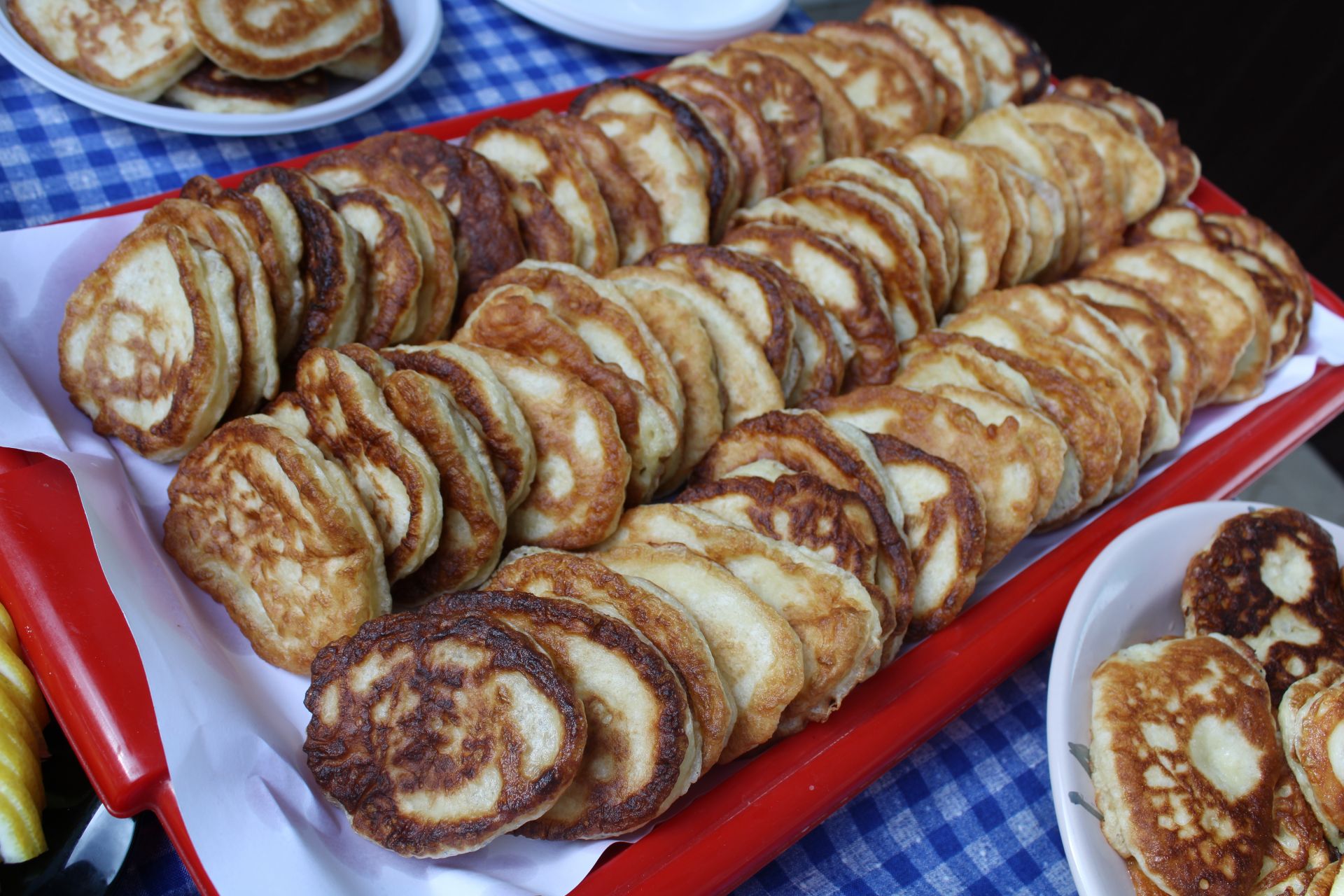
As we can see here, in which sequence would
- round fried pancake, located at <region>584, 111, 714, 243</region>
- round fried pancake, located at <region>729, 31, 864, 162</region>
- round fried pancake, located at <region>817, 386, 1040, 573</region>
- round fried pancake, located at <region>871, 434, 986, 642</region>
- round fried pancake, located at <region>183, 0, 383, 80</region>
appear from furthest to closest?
round fried pancake, located at <region>729, 31, 864, 162</region>
round fried pancake, located at <region>183, 0, 383, 80</region>
round fried pancake, located at <region>584, 111, 714, 243</region>
round fried pancake, located at <region>817, 386, 1040, 573</region>
round fried pancake, located at <region>871, 434, 986, 642</region>

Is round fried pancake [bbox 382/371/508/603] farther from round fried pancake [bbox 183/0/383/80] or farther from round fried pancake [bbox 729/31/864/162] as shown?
round fried pancake [bbox 729/31/864/162]

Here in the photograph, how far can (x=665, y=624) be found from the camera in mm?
2199

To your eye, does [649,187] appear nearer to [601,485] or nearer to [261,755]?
[601,485]

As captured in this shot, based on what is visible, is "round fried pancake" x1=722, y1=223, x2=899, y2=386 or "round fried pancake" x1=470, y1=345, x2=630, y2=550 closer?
"round fried pancake" x1=470, y1=345, x2=630, y2=550

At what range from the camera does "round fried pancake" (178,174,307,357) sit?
8.65 feet

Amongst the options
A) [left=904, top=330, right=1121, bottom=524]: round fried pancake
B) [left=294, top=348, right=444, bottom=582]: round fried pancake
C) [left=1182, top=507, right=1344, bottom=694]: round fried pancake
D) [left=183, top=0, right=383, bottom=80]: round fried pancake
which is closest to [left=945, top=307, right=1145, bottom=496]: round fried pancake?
[left=904, top=330, right=1121, bottom=524]: round fried pancake

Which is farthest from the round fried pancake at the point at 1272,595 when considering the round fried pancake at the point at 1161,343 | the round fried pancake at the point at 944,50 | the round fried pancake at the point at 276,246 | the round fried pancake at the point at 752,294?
the round fried pancake at the point at 276,246

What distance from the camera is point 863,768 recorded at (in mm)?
2404

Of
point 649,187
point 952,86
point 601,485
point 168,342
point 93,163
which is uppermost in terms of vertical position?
point 952,86

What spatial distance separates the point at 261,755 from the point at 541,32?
3763 millimetres

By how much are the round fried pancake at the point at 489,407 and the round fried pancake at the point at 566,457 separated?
4 centimetres

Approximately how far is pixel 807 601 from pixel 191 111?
2896mm

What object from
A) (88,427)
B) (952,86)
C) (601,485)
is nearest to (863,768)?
(601,485)

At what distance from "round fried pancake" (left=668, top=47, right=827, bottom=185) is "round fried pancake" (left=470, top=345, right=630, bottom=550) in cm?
152
